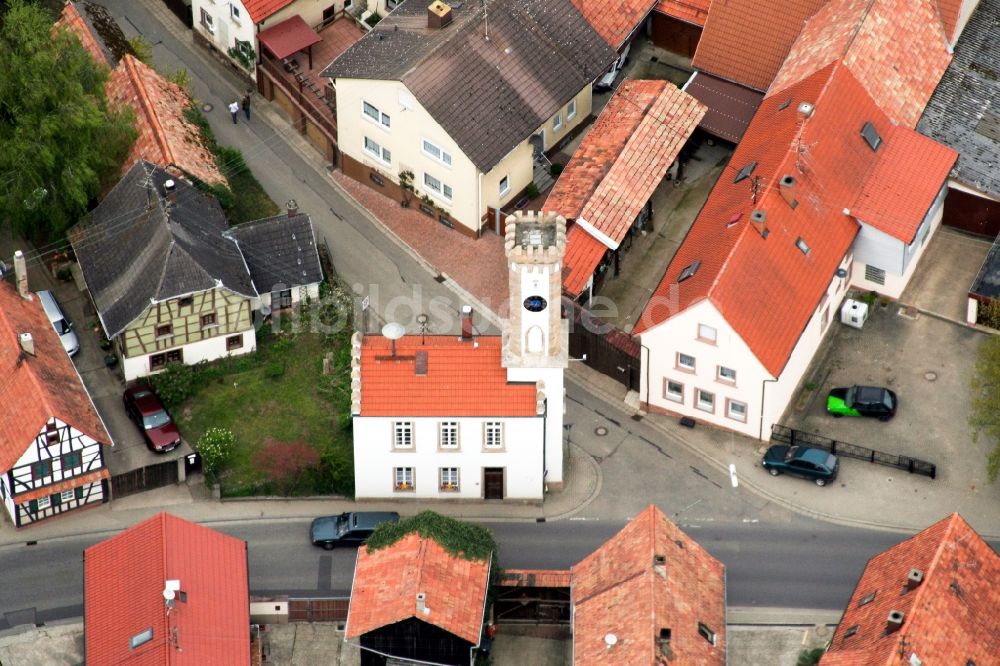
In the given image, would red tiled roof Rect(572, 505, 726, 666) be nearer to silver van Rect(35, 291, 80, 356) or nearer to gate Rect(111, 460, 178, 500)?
gate Rect(111, 460, 178, 500)

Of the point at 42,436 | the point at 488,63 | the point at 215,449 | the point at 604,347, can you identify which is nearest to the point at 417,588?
the point at 215,449

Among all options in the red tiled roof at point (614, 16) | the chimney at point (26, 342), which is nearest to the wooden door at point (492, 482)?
the chimney at point (26, 342)

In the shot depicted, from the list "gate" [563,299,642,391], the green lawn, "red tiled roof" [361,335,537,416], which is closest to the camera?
"red tiled roof" [361,335,537,416]

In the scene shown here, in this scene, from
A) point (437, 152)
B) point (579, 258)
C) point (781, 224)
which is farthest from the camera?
point (437, 152)

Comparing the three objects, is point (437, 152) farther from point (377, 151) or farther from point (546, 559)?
point (546, 559)

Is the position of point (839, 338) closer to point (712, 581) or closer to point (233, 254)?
point (712, 581)

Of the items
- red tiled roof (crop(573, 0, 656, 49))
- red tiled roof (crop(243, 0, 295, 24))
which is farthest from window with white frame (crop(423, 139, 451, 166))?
red tiled roof (crop(243, 0, 295, 24))

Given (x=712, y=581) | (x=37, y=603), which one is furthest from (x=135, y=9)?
(x=712, y=581)
